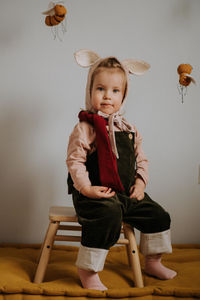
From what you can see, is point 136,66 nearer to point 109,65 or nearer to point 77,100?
point 109,65

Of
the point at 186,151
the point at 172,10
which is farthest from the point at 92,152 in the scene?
the point at 172,10

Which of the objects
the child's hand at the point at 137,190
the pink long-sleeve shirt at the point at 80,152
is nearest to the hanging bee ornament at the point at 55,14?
the pink long-sleeve shirt at the point at 80,152

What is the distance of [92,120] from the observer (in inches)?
45.2

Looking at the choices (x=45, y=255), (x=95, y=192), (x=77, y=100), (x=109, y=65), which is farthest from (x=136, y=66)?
(x=45, y=255)

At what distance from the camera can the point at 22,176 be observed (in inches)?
60.0

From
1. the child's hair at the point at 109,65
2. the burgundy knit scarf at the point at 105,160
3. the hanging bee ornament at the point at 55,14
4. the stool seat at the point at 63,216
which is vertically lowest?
the stool seat at the point at 63,216

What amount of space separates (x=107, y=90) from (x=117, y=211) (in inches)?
16.7

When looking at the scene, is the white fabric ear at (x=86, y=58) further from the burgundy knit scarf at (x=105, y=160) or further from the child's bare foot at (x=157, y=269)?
the child's bare foot at (x=157, y=269)

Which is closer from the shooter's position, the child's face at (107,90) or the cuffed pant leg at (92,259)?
the cuffed pant leg at (92,259)

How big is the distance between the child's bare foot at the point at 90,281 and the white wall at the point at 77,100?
0.57m

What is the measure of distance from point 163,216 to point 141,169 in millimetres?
191

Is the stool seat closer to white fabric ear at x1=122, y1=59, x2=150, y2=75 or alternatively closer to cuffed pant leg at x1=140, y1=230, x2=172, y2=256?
cuffed pant leg at x1=140, y1=230, x2=172, y2=256

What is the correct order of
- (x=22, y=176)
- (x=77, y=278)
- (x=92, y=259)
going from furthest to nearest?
(x=22, y=176), (x=77, y=278), (x=92, y=259)

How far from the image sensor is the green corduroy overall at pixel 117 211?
991 millimetres
